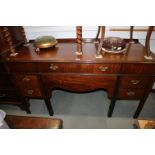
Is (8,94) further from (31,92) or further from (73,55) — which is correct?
(73,55)

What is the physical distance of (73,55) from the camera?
1.36 m

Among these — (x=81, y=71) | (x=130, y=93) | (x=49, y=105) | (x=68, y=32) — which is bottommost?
(x=49, y=105)

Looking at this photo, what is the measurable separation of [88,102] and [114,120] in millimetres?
433

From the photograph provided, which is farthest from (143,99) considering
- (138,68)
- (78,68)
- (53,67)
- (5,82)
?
(5,82)

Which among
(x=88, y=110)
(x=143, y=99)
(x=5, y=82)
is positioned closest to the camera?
(x=143, y=99)

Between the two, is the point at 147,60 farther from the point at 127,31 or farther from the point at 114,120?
the point at 114,120

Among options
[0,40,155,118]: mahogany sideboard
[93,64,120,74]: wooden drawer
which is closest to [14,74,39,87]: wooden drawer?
[0,40,155,118]: mahogany sideboard

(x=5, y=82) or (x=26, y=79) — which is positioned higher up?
(x=26, y=79)

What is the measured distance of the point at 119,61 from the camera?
4.04ft

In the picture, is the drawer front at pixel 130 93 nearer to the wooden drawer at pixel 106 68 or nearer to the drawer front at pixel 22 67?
the wooden drawer at pixel 106 68

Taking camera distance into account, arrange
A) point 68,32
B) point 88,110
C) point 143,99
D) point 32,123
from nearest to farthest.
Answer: point 32,123, point 143,99, point 68,32, point 88,110

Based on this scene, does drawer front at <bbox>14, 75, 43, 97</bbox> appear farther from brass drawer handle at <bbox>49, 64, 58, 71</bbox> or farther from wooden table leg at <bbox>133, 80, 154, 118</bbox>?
wooden table leg at <bbox>133, 80, 154, 118</bbox>

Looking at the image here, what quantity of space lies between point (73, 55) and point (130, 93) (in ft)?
2.36
